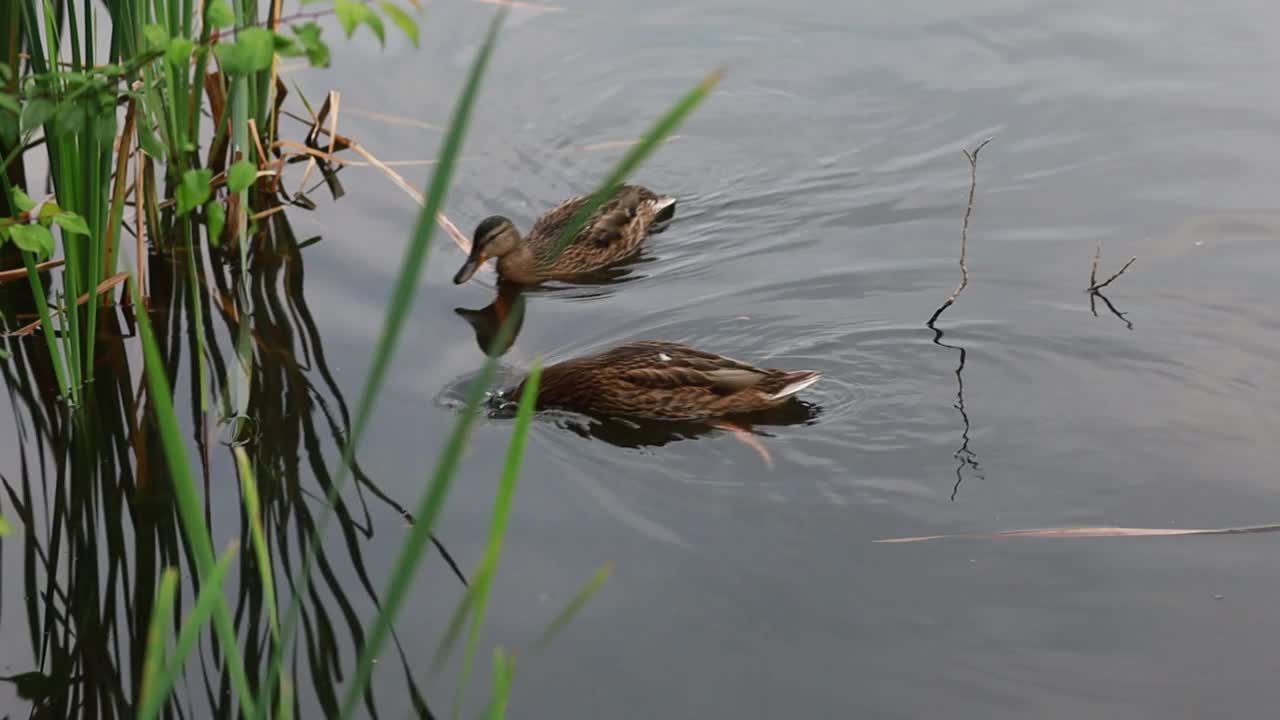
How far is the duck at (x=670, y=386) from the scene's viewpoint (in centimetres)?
599

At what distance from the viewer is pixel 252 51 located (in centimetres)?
346

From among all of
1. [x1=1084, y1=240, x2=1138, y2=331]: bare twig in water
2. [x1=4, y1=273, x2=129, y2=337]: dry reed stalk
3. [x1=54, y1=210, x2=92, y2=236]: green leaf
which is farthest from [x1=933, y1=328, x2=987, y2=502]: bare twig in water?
[x1=4, y1=273, x2=129, y2=337]: dry reed stalk

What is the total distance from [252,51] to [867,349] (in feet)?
11.4

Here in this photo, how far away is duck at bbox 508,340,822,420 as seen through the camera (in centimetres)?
599

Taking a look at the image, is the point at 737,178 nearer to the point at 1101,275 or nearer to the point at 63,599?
the point at 1101,275

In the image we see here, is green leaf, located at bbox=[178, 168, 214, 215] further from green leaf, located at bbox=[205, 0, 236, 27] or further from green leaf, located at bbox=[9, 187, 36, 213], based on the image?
green leaf, located at bbox=[205, 0, 236, 27]

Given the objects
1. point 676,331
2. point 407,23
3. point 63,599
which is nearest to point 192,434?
point 63,599

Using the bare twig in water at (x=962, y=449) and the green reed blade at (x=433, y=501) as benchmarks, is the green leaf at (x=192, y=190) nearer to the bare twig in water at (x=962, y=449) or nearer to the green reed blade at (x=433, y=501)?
the green reed blade at (x=433, y=501)

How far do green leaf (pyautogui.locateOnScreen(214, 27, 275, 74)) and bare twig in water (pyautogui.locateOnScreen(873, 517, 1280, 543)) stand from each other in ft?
8.45

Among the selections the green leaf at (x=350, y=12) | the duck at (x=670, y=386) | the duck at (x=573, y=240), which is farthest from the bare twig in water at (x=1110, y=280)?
the green leaf at (x=350, y=12)

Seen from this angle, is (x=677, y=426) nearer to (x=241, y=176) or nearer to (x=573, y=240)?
(x=573, y=240)

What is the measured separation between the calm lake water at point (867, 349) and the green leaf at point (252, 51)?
1743 millimetres

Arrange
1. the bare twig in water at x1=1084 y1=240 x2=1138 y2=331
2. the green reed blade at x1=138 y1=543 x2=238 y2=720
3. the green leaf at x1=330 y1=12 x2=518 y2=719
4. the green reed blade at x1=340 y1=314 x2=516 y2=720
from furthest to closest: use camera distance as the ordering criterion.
Result: the bare twig in water at x1=1084 y1=240 x2=1138 y2=331 → the green reed blade at x1=138 y1=543 x2=238 y2=720 → the green reed blade at x1=340 y1=314 x2=516 y2=720 → the green leaf at x1=330 y1=12 x2=518 y2=719

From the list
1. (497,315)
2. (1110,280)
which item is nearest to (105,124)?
(497,315)
